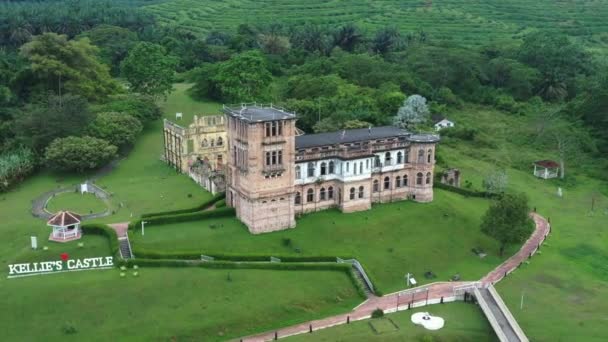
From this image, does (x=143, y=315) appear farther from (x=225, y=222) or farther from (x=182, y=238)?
(x=225, y=222)

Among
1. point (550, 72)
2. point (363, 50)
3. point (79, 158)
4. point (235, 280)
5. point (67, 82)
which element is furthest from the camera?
point (363, 50)

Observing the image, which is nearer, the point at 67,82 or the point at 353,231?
the point at 353,231

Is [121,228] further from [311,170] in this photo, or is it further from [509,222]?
[509,222]

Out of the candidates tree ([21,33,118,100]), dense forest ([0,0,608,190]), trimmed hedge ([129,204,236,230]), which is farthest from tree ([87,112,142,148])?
trimmed hedge ([129,204,236,230])

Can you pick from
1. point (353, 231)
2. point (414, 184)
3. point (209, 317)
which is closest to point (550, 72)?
point (414, 184)

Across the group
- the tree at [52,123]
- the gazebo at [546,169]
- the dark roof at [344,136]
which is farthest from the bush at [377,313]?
the tree at [52,123]

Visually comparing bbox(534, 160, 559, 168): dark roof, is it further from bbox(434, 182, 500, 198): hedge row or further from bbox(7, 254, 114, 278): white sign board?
bbox(7, 254, 114, 278): white sign board
